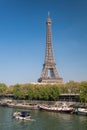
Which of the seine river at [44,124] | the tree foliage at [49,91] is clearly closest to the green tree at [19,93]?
the tree foliage at [49,91]

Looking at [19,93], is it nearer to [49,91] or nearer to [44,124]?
[49,91]

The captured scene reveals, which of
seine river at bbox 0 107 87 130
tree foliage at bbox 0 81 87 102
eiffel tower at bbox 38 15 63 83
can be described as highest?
eiffel tower at bbox 38 15 63 83

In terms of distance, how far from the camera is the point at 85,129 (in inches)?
1587

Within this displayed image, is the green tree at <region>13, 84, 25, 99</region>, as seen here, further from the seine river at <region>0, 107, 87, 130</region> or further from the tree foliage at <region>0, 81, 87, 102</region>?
the seine river at <region>0, 107, 87, 130</region>

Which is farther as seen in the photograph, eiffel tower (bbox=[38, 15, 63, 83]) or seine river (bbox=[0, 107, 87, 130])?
eiffel tower (bbox=[38, 15, 63, 83])

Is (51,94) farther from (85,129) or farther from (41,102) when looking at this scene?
(85,129)

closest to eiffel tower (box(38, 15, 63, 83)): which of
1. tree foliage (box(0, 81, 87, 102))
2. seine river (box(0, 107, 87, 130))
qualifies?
tree foliage (box(0, 81, 87, 102))

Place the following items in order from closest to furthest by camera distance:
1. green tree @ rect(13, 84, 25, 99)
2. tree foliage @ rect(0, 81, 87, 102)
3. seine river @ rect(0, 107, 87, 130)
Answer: seine river @ rect(0, 107, 87, 130), tree foliage @ rect(0, 81, 87, 102), green tree @ rect(13, 84, 25, 99)

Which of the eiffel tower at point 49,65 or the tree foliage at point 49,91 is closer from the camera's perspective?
the tree foliage at point 49,91

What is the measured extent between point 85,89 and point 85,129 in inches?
1029

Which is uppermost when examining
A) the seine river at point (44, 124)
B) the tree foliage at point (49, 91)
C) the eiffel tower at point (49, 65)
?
the eiffel tower at point (49, 65)

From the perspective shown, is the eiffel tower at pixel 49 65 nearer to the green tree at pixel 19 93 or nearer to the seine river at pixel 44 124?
the green tree at pixel 19 93

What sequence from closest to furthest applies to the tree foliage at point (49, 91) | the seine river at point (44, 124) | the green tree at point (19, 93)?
1. the seine river at point (44, 124)
2. the tree foliage at point (49, 91)
3. the green tree at point (19, 93)

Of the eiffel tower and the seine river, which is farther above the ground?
the eiffel tower
